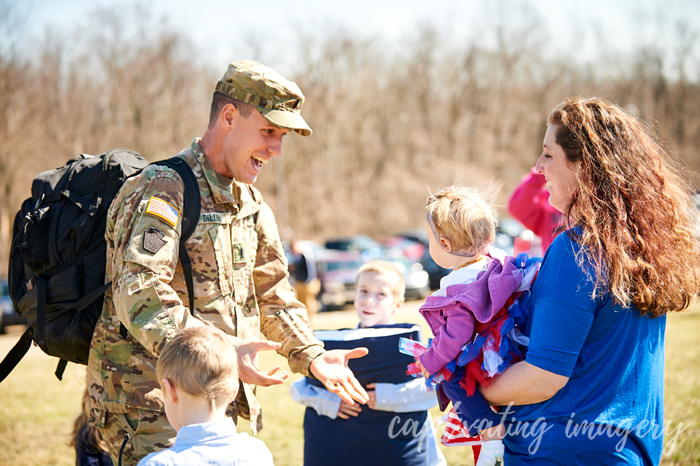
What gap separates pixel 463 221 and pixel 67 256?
1.86m

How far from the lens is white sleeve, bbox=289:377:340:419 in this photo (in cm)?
318

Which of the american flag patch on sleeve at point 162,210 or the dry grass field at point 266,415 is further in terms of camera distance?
the dry grass field at point 266,415

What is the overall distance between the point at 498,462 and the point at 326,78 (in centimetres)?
3473

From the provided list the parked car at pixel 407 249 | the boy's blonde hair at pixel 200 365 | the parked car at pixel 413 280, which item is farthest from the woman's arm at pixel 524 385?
the parked car at pixel 407 249

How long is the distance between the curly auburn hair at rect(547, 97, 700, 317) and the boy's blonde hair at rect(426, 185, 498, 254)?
1.57 ft

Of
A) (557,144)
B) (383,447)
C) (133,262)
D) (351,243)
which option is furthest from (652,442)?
(351,243)

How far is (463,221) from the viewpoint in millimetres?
2426

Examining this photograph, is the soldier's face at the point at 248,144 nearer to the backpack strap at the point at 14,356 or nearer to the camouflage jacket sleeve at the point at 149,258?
the camouflage jacket sleeve at the point at 149,258

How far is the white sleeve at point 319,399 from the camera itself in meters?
3.18

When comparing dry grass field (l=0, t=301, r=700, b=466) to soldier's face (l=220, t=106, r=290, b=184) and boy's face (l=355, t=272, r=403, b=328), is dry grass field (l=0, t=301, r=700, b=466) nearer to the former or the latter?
boy's face (l=355, t=272, r=403, b=328)

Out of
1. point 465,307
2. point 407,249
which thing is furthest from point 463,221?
point 407,249

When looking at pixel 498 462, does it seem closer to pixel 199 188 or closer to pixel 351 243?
pixel 199 188

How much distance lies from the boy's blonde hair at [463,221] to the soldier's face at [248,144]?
85cm

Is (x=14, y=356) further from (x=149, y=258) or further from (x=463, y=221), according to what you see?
(x=463, y=221)
